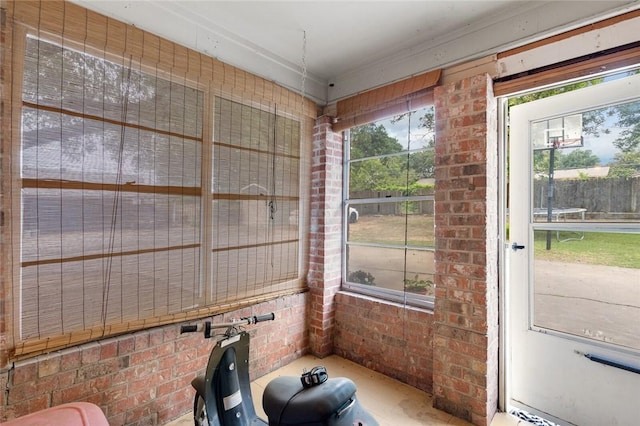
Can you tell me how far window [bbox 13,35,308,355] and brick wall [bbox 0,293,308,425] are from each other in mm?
90

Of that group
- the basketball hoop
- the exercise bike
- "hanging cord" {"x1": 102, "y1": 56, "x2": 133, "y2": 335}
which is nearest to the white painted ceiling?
"hanging cord" {"x1": 102, "y1": 56, "x2": 133, "y2": 335}

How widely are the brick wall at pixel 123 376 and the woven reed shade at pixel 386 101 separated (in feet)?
6.10

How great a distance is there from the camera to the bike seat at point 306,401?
1363mm

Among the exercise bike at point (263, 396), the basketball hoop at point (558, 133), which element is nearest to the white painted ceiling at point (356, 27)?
the basketball hoop at point (558, 133)

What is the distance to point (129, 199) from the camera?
1.78 m

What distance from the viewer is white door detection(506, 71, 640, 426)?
1.73 m

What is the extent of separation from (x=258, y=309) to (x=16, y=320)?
1.40 metres

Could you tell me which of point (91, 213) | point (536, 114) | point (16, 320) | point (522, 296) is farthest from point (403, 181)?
point (16, 320)

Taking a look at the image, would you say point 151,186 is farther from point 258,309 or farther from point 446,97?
point 446,97

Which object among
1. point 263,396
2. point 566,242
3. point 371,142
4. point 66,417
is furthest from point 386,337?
point 66,417

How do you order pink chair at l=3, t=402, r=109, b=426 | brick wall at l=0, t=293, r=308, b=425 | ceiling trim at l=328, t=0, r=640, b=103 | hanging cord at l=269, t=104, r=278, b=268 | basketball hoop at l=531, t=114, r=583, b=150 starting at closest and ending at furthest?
pink chair at l=3, t=402, r=109, b=426, brick wall at l=0, t=293, r=308, b=425, ceiling trim at l=328, t=0, r=640, b=103, basketball hoop at l=531, t=114, r=583, b=150, hanging cord at l=269, t=104, r=278, b=268

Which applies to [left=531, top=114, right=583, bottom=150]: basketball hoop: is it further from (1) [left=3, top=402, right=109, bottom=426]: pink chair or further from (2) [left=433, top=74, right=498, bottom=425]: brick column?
(1) [left=3, top=402, right=109, bottom=426]: pink chair

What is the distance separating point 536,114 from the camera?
2.06 meters

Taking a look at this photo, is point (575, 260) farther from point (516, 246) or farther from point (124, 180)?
point (124, 180)
